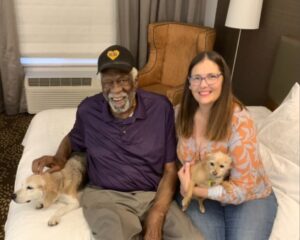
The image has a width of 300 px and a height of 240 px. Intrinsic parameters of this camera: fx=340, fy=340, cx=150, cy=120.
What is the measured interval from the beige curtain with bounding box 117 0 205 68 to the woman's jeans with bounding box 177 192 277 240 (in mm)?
2116

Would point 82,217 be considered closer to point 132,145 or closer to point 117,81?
point 132,145

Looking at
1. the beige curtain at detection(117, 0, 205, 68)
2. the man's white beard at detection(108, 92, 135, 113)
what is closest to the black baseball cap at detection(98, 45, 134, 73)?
the man's white beard at detection(108, 92, 135, 113)

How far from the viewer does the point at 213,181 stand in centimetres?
149

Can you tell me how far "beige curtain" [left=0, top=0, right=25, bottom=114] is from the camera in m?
3.09

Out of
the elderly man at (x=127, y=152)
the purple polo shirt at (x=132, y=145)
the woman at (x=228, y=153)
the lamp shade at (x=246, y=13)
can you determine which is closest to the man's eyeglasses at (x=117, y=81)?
the elderly man at (x=127, y=152)

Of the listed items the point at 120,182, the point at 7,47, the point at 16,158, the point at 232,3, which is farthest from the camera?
the point at 7,47

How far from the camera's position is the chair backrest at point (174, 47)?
10.0ft

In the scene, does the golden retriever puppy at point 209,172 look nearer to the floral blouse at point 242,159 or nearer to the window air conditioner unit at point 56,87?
the floral blouse at point 242,159

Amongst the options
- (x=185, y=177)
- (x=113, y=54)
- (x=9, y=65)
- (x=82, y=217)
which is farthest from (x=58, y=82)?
(x=185, y=177)

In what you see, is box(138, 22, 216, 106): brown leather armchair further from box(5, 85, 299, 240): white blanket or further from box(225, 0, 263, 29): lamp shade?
box(5, 85, 299, 240): white blanket

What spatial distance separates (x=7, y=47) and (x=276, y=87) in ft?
7.99

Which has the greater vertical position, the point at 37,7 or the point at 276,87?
the point at 37,7

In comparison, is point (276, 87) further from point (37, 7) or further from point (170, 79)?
point (37, 7)

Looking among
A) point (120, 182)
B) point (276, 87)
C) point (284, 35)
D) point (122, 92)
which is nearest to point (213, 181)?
point (120, 182)
